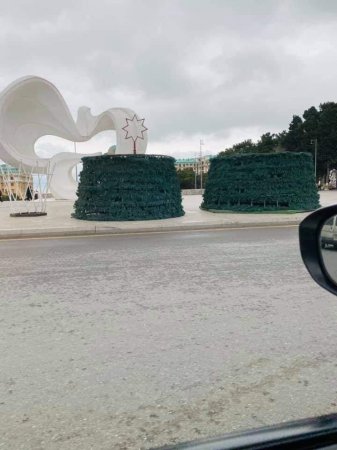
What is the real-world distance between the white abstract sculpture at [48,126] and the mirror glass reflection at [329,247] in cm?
2951

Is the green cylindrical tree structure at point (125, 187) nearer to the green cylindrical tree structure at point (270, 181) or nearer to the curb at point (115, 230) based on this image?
the curb at point (115, 230)

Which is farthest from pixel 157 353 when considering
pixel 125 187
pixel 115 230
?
pixel 125 187

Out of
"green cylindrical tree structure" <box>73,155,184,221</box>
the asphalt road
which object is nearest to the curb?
"green cylindrical tree structure" <box>73,155,184,221</box>

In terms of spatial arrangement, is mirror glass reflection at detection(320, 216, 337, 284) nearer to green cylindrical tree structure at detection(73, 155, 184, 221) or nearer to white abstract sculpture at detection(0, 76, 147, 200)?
green cylindrical tree structure at detection(73, 155, 184, 221)

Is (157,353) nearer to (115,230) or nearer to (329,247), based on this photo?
(329,247)

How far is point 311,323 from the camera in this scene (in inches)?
144

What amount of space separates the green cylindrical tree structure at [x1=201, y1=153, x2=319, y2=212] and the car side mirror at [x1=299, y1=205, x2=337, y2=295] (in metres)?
14.1

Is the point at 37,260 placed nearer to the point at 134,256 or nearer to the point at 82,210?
the point at 134,256

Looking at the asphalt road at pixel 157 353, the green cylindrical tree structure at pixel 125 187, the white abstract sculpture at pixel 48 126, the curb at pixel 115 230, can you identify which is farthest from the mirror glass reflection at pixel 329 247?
the white abstract sculpture at pixel 48 126

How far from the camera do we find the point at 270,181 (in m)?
15.4

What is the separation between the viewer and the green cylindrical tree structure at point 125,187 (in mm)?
13273

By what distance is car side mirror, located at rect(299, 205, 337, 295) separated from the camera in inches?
58.7

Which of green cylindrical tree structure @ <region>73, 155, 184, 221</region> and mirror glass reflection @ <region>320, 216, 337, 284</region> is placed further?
green cylindrical tree structure @ <region>73, 155, 184, 221</region>

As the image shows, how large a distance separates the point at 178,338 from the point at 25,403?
1288 mm
